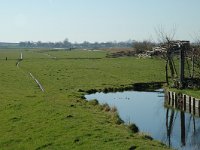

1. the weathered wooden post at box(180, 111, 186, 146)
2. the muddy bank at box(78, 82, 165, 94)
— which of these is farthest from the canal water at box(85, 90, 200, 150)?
the muddy bank at box(78, 82, 165, 94)

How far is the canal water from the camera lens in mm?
27922

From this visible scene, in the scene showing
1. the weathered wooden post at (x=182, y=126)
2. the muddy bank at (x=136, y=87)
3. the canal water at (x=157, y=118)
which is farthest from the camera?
the muddy bank at (x=136, y=87)

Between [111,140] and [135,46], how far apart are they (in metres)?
126

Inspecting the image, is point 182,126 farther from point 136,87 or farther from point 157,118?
point 136,87

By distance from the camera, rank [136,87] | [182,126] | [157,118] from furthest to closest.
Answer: [136,87]
[157,118]
[182,126]

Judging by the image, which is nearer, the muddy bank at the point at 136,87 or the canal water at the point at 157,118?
the canal water at the point at 157,118

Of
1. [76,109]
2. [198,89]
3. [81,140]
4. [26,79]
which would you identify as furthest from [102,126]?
[26,79]

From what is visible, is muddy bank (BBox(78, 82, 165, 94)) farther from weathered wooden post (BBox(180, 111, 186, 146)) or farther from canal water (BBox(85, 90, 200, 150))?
weathered wooden post (BBox(180, 111, 186, 146))

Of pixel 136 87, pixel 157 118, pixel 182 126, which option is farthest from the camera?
pixel 136 87

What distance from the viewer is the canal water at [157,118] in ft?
91.6

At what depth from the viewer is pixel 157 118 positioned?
36.1m

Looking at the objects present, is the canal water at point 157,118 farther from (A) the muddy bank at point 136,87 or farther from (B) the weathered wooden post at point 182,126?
(A) the muddy bank at point 136,87

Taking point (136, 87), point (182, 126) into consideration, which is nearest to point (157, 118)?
point (182, 126)

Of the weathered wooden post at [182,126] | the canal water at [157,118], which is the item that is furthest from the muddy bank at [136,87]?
the weathered wooden post at [182,126]
